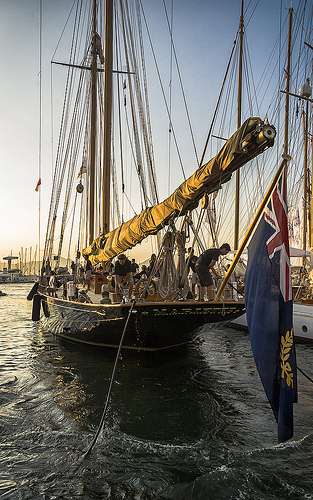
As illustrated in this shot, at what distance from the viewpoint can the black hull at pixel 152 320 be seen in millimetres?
7281

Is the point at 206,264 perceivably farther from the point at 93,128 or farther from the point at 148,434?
the point at 93,128

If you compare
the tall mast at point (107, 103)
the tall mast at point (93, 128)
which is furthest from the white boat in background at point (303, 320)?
the tall mast at point (93, 128)

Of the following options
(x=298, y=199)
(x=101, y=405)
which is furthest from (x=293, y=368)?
(x=298, y=199)

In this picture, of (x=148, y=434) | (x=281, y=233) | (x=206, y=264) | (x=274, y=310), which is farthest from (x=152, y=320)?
(x=281, y=233)

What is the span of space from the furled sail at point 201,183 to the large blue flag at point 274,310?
3.05 ft

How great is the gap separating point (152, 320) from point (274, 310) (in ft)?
13.5

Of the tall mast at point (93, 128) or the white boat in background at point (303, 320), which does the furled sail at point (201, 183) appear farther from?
the tall mast at point (93, 128)

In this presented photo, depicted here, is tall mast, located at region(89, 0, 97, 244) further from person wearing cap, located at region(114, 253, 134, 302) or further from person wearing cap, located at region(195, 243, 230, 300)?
person wearing cap, located at region(195, 243, 230, 300)

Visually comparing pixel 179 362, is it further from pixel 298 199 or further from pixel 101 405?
pixel 298 199

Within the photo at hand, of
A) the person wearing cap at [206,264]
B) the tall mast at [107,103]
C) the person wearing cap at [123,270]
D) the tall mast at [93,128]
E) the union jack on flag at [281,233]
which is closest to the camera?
the union jack on flag at [281,233]

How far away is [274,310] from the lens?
349 centimetres

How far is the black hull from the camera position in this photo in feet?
23.9

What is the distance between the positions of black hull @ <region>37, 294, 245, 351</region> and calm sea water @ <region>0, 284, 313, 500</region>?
1.63 feet

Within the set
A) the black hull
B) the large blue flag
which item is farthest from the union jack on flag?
the black hull
